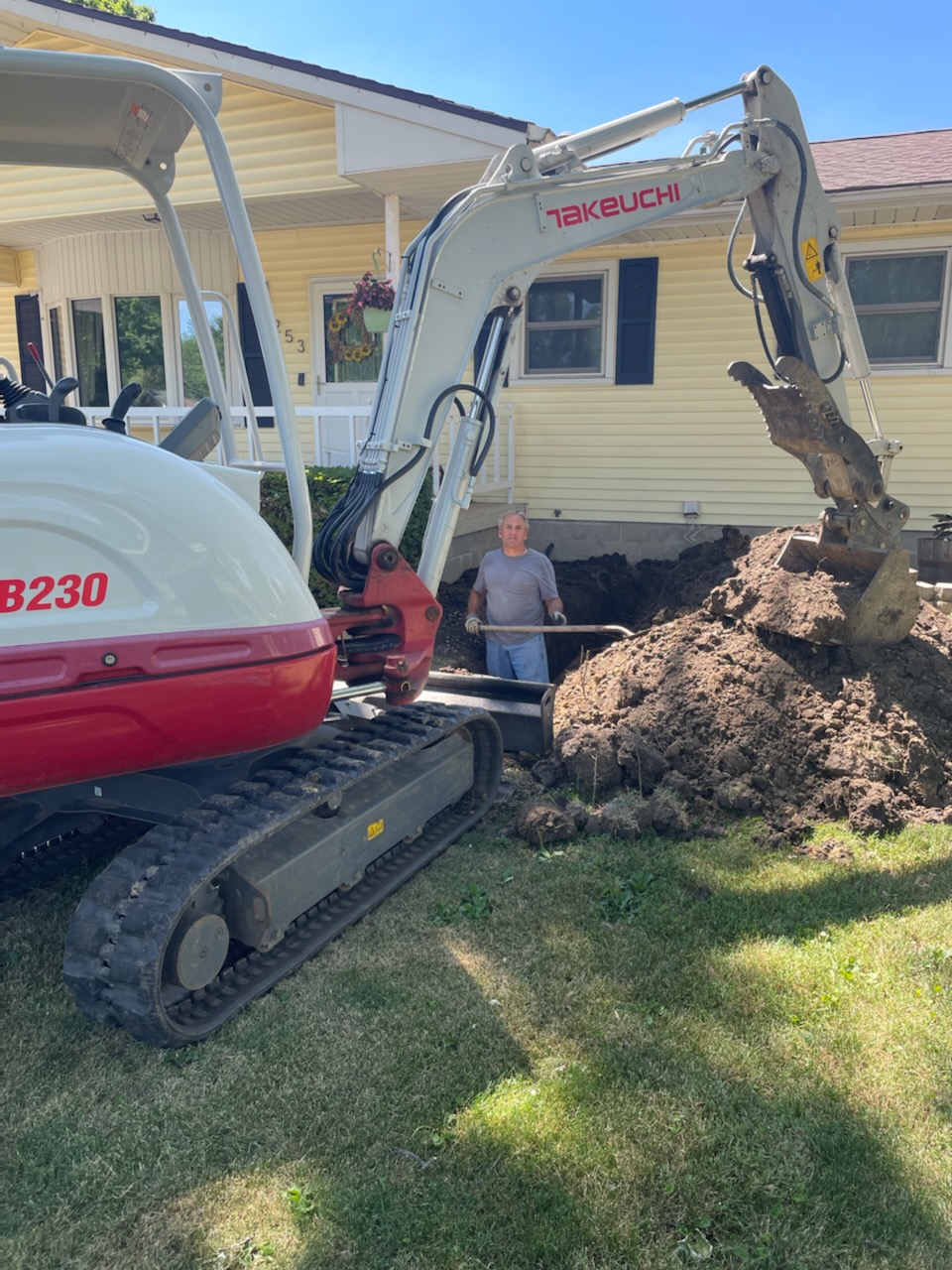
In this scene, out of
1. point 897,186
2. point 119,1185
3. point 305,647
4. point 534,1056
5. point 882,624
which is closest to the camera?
point 119,1185

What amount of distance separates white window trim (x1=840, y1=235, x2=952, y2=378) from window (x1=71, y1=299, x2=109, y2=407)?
10088 millimetres

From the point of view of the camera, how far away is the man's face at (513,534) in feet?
22.1

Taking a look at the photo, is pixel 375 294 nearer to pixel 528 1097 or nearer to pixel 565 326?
pixel 565 326

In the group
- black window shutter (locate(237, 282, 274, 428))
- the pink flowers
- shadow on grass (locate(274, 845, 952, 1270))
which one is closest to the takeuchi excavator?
shadow on grass (locate(274, 845, 952, 1270))

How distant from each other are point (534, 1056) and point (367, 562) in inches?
89.1

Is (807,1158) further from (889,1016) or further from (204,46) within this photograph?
(204,46)

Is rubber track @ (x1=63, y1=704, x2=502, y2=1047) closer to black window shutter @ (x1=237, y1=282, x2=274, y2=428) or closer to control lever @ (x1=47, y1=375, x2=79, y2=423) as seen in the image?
control lever @ (x1=47, y1=375, x2=79, y2=423)

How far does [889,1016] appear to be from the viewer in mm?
3188

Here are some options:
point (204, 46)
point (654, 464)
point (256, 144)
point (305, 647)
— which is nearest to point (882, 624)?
point (305, 647)

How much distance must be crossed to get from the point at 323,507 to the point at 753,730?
5050 millimetres

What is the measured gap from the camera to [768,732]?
5121 mm

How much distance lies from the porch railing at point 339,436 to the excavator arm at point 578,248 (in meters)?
4.25

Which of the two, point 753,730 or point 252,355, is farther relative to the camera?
point 252,355

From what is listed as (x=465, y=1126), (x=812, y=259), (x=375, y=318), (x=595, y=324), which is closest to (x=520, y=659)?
(x=812, y=259)
